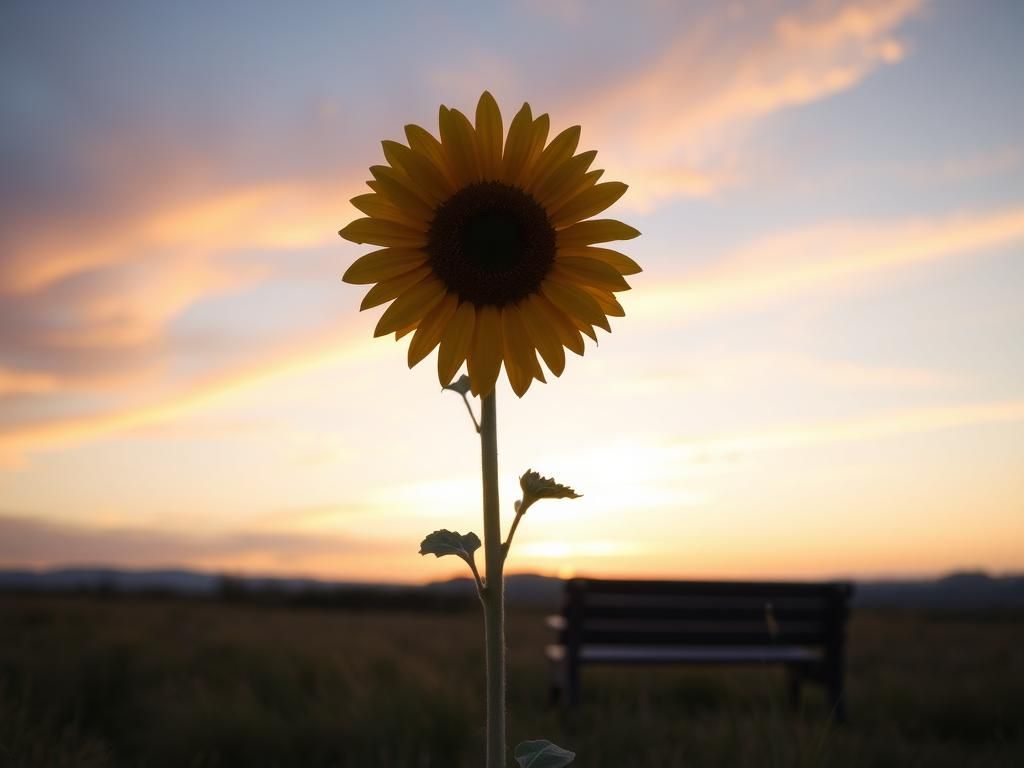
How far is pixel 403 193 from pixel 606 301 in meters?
0.50

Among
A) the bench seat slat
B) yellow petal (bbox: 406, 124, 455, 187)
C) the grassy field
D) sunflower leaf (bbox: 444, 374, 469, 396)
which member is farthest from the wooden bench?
yellow petal (bbox: 406, 124, 455, 187)

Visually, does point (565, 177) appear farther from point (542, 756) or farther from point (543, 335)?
point (542, 756)

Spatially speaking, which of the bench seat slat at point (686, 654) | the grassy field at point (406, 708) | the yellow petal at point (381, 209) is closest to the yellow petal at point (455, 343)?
the yellow petal at point (381, 209)

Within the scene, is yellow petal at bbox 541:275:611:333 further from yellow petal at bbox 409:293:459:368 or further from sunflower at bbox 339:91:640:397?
yellow petal at bbox 409:293:459:368

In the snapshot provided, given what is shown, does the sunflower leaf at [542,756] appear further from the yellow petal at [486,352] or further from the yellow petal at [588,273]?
the yellow petal at [588,273]

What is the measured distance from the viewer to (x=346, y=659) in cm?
776

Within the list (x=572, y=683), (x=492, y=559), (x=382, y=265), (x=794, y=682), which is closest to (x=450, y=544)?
(x=492, y=559)

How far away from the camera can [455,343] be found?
1.90 meters

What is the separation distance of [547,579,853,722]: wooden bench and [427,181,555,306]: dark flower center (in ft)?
18.4

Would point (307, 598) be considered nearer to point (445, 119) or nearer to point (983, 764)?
point (983, 764)

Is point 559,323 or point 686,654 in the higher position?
point 559,323

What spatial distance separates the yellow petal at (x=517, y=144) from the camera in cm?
188

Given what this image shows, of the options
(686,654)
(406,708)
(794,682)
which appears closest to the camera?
(406,708)

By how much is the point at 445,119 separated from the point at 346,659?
6.77 m
